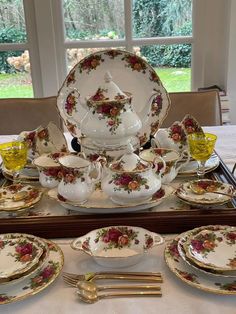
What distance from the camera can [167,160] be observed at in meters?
0.96

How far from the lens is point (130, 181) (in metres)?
0.83

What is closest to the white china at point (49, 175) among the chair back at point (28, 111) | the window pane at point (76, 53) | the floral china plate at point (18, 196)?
the floral china plate at point (18, 196)

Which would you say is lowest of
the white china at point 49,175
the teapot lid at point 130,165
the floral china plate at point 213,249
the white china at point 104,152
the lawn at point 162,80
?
the lawn at point 162,80

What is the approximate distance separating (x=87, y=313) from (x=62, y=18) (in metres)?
2.02

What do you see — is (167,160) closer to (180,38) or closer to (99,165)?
(99,165)

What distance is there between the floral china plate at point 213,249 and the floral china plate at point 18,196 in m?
0.36

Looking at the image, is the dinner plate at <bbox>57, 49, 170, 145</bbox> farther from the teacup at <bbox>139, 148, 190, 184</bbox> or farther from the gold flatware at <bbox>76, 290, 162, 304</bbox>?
the gold flatware at <bbox>76, 290, 162, 304</bbox>

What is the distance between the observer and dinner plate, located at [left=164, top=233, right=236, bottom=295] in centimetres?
63

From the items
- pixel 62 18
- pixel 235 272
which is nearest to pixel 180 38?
pixel 62 18

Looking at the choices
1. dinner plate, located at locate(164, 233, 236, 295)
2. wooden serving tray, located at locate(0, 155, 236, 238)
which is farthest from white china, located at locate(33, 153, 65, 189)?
dinner plate, located at locate(164, 233, 236, 295)

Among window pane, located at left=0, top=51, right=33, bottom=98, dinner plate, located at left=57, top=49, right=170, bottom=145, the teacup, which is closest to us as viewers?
the teacup

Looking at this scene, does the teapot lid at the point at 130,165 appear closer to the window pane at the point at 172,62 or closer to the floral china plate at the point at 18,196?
the floral china plate at the point at 18,196

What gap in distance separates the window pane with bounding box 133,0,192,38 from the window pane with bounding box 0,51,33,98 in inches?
27.0

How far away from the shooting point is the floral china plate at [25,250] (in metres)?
0.65
